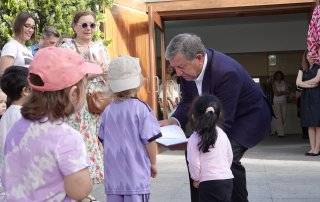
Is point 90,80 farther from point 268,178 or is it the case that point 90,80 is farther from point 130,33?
point 130,33

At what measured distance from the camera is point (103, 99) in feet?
17.9

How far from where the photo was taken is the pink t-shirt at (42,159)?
2252mm

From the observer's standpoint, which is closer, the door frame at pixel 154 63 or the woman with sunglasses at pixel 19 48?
the woman with sunglasses at pixel 19 48

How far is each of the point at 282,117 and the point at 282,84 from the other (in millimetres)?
846

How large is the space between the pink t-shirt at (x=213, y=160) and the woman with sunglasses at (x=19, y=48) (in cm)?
204

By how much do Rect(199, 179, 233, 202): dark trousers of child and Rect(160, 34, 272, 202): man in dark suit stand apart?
0.25 meters

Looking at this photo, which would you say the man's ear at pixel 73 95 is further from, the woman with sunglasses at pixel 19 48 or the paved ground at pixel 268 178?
the paved ground at pixel 268 178

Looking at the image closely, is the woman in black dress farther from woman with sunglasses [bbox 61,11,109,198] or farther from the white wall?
the white wall

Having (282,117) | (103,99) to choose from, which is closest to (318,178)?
(103,99)

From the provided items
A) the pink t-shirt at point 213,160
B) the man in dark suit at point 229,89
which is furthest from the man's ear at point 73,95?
the pink t-shirt at point 213,160

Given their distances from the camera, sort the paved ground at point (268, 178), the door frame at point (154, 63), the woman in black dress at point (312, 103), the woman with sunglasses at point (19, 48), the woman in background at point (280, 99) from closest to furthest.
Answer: the woman with sunglasses at point (19, 48) < the paved ground at point (268, 178) < the woman in black dress at point (312, 103) < the door frame at point (154, 63) < the woman in background at point (280, 99)

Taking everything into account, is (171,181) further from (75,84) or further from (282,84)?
(282,84)

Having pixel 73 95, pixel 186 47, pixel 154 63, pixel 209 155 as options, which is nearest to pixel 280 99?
pixel 154 63

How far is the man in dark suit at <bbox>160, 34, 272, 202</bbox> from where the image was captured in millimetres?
3779
